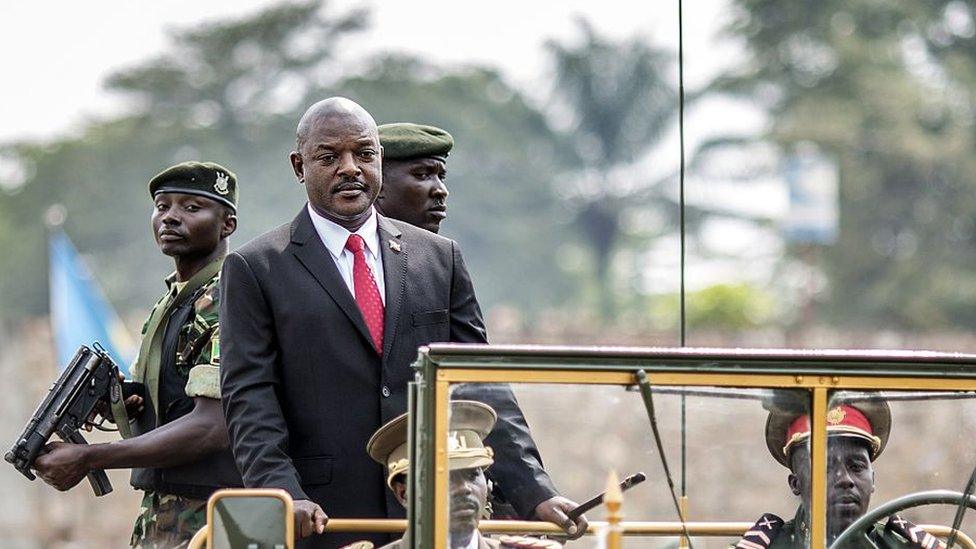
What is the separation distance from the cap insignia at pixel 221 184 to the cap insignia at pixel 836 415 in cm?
260

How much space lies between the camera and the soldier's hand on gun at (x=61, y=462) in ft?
19.8

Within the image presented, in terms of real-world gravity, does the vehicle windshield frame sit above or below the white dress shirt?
below

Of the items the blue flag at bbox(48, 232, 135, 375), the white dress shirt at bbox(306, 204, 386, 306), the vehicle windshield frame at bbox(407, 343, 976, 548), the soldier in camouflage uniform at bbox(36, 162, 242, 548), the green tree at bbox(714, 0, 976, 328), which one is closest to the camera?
the vehicle windshield frame at bbox(407, 343, 976, 548)

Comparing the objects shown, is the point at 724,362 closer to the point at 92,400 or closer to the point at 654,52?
the point at 92,400

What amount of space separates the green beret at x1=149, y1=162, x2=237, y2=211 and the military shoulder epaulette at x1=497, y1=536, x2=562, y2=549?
2.07 metres

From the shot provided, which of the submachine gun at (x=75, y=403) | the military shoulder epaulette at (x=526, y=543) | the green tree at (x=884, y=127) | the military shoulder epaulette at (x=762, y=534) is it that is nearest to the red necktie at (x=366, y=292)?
the military shoulder epaulette at (x=526, y=543)

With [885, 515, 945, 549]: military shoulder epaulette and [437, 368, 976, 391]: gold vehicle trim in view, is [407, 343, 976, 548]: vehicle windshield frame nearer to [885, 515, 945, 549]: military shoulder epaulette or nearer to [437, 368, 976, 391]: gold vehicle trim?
[437, 368, 976, 391]: gold vehicle trim

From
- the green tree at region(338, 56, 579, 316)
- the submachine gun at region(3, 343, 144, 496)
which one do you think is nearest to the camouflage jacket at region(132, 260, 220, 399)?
the submachine gun at region(3, 343, 144, 496)

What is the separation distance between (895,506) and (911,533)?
0.16 metres

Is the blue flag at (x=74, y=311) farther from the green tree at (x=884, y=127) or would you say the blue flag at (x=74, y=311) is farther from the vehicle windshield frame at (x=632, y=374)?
the green tree at (x=884, y=127)

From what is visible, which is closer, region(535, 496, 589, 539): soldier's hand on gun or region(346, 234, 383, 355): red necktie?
region(535, 496, 589, 539): soldier's hand on gun

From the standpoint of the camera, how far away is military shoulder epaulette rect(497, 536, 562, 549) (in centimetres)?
474

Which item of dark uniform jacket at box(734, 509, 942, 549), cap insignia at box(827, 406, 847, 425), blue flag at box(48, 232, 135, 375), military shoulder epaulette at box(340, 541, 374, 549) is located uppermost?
blue flag at box(48, 232, 135, 375)

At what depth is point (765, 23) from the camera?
46.1m
